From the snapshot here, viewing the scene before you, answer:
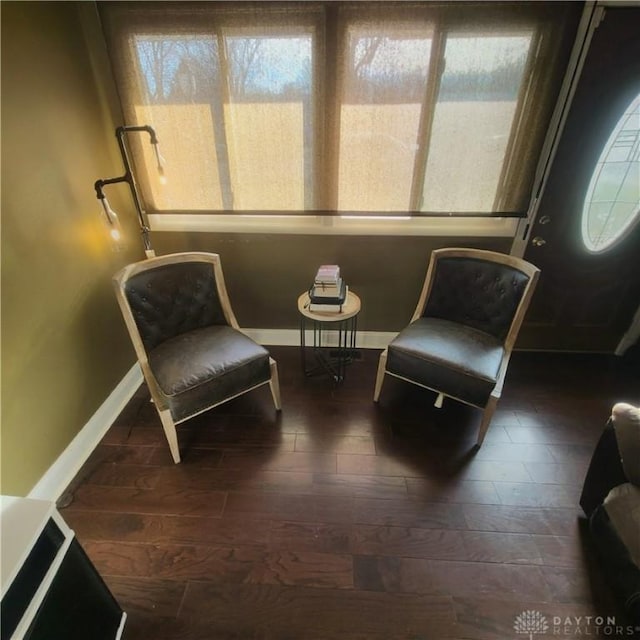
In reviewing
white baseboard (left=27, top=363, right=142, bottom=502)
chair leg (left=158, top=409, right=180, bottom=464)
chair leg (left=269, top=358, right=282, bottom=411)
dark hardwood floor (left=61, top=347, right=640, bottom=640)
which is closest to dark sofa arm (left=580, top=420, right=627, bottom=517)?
dark hardwood floor (left=61, top=347, right=640, bottom=640)

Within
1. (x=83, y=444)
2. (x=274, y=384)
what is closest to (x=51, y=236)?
(x=83, y=444)

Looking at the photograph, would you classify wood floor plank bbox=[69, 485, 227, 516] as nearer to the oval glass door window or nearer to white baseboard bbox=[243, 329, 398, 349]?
white baseboard bbox=[243, 329, 398, 349]

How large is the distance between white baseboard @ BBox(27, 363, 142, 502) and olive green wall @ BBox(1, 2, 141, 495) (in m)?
0.04

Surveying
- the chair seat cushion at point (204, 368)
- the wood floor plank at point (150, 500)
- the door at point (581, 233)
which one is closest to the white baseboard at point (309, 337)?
the chair seat cushion at point (204, 368)

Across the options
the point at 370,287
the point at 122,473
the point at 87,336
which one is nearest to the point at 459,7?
the point at 370,287

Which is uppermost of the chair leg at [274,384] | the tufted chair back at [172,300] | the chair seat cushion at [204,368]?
the tufted chair back at [172,300]

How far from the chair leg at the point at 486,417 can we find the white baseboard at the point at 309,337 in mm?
948

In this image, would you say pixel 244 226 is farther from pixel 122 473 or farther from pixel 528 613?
pixel 528 613

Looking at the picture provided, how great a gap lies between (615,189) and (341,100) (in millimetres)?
1675

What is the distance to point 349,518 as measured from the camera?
1.49 metres

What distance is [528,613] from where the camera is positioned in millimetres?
1208

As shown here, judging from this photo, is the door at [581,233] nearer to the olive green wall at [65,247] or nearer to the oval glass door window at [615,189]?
the oval glass door window at [615,189]

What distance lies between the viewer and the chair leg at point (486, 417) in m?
1.66

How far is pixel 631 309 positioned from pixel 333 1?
2619mm
